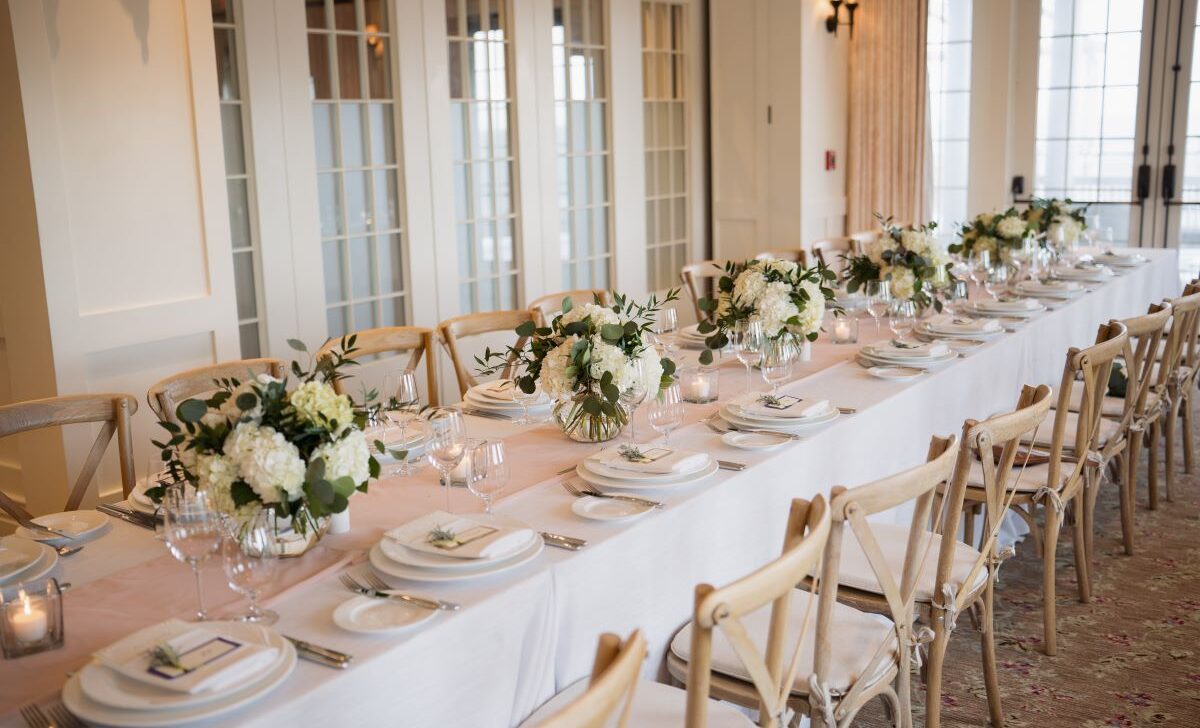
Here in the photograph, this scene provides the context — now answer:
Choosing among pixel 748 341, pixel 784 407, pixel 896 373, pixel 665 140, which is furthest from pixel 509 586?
pixel 665 140

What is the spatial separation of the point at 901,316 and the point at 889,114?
4.40 meters

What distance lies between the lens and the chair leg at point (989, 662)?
2.98 meters

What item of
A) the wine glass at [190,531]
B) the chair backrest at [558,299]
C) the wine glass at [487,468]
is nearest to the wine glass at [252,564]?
the wine glass at [190,531]

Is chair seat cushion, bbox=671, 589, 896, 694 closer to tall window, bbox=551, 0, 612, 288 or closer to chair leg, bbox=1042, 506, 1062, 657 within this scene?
chair leg, bbox=1042, 506, 1062, 657

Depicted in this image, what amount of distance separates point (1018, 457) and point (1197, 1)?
5.11m

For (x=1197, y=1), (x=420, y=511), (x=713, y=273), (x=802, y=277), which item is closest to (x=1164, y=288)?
(x=1197, y=1)

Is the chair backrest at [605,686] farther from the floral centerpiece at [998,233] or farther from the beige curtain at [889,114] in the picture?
the beige curtain at [889,114]

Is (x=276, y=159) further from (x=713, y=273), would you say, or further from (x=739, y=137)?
(x=739, y=137)

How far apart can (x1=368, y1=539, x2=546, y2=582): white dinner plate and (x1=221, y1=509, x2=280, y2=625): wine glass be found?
226 millimetres

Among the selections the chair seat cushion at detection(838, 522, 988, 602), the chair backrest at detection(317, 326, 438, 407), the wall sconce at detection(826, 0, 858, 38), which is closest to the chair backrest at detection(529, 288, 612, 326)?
the chair backrest at detection(317, 326, 438, 407)

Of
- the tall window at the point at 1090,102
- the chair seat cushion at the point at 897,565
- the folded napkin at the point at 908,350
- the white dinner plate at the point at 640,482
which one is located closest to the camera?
the white dinner plate at the point at 640,482

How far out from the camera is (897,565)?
2783 mm

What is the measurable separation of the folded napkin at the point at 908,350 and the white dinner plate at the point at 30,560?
262 centimetres

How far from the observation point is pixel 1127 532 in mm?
4207
